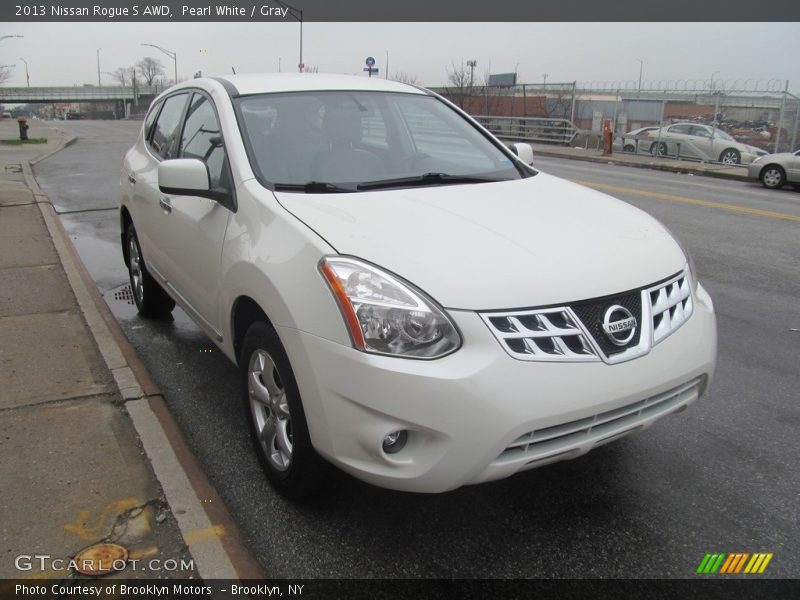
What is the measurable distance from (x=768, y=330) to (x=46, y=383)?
505 cm

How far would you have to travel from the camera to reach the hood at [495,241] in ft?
8.13

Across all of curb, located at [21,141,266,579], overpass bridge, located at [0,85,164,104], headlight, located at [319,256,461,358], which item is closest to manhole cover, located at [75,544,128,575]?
curb, located at [21,141,266,579]

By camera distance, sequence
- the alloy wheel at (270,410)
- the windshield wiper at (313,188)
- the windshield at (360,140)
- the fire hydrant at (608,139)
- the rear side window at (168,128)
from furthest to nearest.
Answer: the fire hydrant at (608,139) < the rear side window at (168,128) < the windshield at (360,140) < the windshield wiper at (313,188) < the alloy wheel at (270,410)

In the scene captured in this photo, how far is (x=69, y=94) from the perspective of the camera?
117 meters

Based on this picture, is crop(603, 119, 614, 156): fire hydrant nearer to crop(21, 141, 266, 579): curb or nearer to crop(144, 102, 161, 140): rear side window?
crop(144, 102, 161, 140): rear side window

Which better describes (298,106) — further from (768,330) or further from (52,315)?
(768,330)

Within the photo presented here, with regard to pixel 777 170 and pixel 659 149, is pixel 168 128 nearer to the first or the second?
pixel 777 170

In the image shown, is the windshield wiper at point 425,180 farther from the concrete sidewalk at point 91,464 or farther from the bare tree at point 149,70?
the bare tree at point 149,70

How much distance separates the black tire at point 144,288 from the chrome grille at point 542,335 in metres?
3.59

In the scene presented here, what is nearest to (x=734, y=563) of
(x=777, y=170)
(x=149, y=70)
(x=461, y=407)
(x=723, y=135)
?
(x=461, y=407)

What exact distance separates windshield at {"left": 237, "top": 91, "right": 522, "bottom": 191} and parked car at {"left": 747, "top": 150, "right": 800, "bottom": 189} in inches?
544

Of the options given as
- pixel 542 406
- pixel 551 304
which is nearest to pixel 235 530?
pixel 542 406

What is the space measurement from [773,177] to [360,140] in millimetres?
15048

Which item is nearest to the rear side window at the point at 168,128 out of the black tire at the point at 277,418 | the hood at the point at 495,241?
the hood at the point at 495,241
